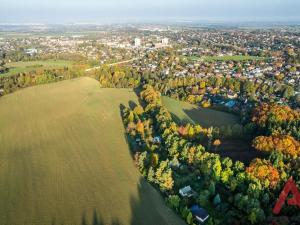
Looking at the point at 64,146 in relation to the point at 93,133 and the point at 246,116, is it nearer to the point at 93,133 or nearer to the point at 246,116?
the point at 93,133

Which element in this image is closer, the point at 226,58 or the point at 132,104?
the point at 132,104

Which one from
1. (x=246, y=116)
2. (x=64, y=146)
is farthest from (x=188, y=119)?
(x=64, y=146)

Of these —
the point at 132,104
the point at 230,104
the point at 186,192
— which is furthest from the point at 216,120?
the point at 186,192

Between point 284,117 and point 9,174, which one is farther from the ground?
point 284,117

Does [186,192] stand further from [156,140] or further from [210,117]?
[210,117]

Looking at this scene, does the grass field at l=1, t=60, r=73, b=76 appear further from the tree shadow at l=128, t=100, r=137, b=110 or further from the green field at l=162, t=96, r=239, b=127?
the green field at l=162, t=96, r=239, b=127

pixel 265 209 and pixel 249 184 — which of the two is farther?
pixel 249 184
